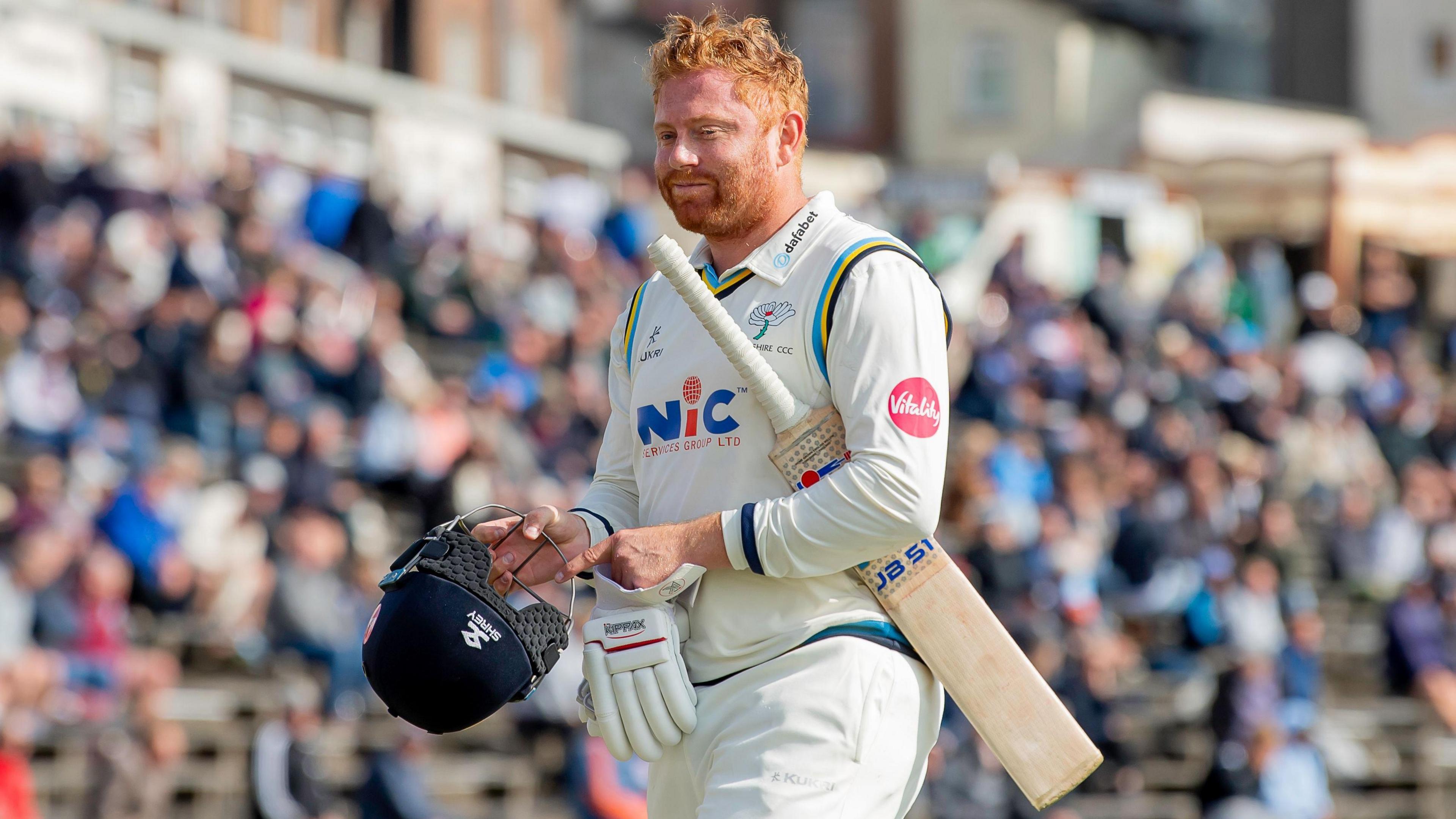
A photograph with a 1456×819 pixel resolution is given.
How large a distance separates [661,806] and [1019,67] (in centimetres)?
3415

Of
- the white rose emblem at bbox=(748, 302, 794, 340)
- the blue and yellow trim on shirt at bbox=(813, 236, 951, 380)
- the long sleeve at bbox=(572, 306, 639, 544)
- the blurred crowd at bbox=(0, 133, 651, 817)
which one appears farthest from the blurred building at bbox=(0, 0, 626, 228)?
the blue and yellow trim on shirt at bbox=(813, 236, 951, 380)

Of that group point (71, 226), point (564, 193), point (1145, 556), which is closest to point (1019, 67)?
point (564, 193)

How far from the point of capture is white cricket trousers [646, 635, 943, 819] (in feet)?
11.5

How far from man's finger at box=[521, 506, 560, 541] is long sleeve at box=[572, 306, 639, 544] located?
1.07ft

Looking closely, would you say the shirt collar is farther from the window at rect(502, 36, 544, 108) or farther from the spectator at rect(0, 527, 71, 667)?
the window at rect(502, 36, 544, 108)

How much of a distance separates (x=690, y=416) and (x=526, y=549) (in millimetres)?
408

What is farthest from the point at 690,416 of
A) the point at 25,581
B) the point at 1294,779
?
the point at 1294,779

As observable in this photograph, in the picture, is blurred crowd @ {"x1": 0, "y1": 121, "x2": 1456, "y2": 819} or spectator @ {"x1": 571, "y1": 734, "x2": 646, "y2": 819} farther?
spectator @ {"x1": 571, "y1": 734, "x2": 646, "y2": 819}

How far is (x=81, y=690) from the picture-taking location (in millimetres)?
9766

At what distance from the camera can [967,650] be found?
12.0 feet

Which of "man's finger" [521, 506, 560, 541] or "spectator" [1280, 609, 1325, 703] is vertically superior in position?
"man's finger" [521, 506, 560, 541]

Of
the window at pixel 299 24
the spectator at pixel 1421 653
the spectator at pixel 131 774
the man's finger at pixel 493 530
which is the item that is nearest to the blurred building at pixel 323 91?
the window at pixel 299 24

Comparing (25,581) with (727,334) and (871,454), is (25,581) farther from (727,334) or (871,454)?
(871,454)

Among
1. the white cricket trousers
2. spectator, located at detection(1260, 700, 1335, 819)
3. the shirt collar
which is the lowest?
spectator, located at detection(1260, 700, 1335, 819)
